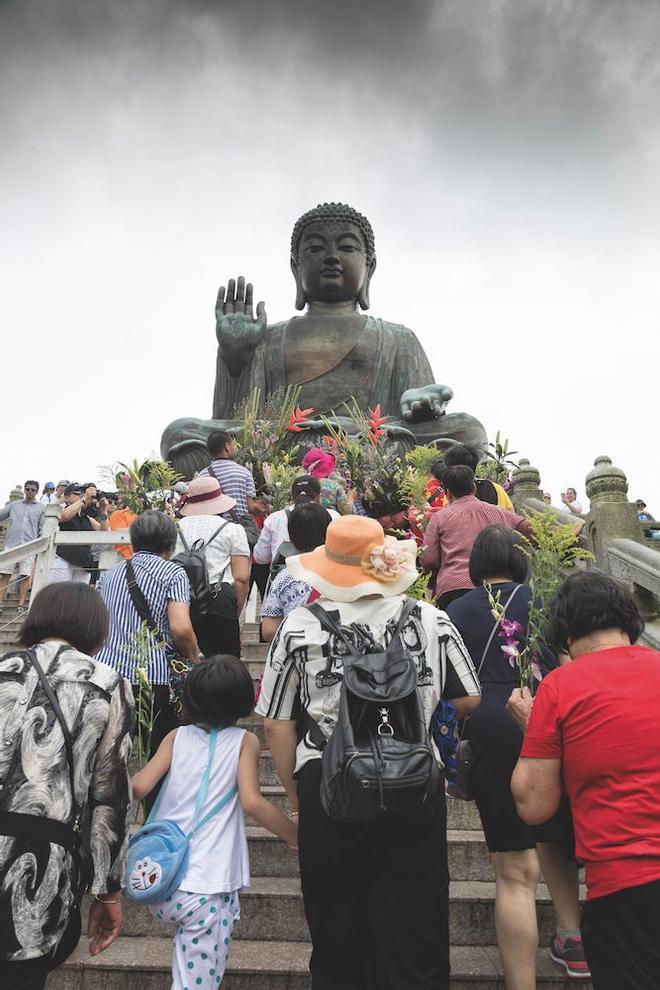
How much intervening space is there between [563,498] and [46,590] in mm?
10496

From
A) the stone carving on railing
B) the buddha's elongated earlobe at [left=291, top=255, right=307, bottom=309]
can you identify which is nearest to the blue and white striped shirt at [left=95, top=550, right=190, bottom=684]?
the stone carving on railing

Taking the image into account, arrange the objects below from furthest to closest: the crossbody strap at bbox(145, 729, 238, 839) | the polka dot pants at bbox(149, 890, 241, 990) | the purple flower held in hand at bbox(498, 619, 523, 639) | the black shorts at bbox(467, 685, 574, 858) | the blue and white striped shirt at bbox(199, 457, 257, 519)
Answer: the blue and white striped shirt at bbox(199, 457, 257, 519) → the purple flower held in hand at bbox(498, 619, 523, 639) → the black shorts at bbox(467, 685, 574, 858) → the crossbody strap at bbox(145, 729, 238, 839) → the polka dot pants at bbox(149, 890, 241, 990)

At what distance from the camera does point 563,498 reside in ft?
38.3

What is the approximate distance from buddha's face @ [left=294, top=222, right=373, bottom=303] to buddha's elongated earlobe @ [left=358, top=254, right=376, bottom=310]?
22cm

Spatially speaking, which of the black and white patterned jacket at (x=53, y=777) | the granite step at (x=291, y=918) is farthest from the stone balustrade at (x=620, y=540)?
the black and white patterned jacket at (x=53, y=777)

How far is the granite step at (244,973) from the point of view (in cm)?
256

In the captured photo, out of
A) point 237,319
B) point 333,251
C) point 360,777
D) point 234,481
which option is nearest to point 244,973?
point 360,777

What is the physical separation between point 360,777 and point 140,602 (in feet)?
5.76

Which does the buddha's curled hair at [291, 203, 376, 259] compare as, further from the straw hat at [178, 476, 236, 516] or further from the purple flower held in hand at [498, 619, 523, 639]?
the purple flower held in hand at [498, 619, 523, 639]

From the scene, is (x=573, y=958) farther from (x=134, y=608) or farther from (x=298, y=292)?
(x=298, y=292)

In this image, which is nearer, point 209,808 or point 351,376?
point 209,808

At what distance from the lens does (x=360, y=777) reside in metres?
1.72

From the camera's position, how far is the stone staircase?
8.48 ft

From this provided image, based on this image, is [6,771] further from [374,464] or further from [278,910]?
[374,464]
